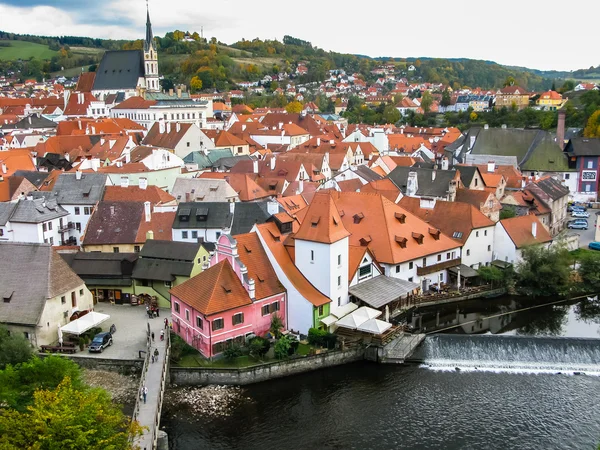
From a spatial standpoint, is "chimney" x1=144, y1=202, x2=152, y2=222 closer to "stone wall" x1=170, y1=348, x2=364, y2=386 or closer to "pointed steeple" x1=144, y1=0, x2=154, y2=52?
"stone wall" x1=170, y1=348, x2=364, y2=386

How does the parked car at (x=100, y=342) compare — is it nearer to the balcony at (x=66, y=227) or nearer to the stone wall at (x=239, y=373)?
the stone wall at (x=239, y=373)

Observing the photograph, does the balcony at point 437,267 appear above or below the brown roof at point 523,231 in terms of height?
below

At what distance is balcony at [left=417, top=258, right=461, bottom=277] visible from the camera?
4885 cm

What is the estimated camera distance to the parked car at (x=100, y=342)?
125 ft

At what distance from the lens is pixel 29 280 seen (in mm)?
40469

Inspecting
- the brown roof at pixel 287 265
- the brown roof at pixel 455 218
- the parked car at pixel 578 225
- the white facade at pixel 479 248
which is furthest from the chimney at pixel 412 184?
the brown roof at pixel 287 265

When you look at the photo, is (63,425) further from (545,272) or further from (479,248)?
(479,248)

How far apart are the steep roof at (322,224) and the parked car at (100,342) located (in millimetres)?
13803

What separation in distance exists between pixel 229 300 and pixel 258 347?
11.2 feet

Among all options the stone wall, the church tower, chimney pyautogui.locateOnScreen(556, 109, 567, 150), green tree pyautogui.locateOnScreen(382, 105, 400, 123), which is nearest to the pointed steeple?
the church tower

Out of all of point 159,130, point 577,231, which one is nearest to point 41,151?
point 159,130

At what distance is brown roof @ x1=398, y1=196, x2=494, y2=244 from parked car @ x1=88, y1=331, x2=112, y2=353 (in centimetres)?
2902

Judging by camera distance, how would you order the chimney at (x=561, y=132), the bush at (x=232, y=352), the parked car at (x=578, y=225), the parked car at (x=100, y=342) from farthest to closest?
the chimney at (x=561, y=132) → the parked car at (x=578, y=225) → the parked car at (x=100, y=342) → the bush at (x=232, y=352)

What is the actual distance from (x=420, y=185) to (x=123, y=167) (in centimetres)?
3455
